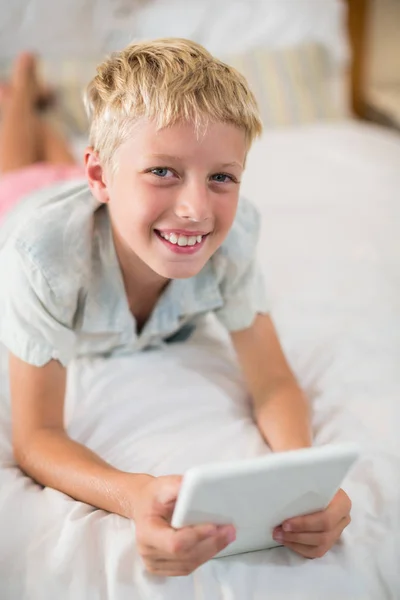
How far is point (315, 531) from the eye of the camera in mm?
675

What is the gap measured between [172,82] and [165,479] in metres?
0.42

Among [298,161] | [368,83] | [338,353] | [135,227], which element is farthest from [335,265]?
[368,83]

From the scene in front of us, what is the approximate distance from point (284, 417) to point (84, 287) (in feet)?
1.07

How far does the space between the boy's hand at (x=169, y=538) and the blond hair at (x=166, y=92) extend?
38 centimetres

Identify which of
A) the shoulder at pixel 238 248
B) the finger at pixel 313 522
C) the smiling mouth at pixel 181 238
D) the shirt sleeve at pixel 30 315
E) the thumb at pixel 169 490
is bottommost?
the finger at pixel 313 522

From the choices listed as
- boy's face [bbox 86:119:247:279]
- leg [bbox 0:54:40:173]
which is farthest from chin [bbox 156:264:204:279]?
leg [bbox 0:54:40:173]

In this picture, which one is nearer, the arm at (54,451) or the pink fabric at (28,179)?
the arm at (54,451)

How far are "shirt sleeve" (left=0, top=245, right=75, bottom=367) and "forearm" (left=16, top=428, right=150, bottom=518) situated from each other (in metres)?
0.10

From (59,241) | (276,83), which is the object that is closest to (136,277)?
(59,241)

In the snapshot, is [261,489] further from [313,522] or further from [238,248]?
[238,248]

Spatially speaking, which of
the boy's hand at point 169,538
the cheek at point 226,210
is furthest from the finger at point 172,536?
the cheek at point 226,210

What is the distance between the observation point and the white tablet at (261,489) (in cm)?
55

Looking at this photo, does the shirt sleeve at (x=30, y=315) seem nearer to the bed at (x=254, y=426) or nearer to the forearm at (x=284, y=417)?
the bed at (x=254, y=426)

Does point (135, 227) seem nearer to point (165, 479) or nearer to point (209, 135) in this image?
point (209, 135)
